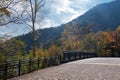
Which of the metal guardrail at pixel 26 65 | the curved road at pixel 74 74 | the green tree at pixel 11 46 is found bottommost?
the curved road at pixel 74 74

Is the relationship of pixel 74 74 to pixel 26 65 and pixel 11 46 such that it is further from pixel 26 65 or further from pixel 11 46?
pixel 11 46

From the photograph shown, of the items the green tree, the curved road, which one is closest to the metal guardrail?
the curved road

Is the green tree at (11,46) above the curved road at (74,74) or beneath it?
above

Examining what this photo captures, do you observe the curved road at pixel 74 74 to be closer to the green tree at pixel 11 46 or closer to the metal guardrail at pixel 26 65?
the metal guardrail at pixel 26 65

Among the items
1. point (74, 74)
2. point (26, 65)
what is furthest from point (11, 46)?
point (26, 65)

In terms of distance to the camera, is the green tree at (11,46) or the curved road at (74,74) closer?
the green tree at (11,46)

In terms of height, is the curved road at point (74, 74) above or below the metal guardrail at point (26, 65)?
below

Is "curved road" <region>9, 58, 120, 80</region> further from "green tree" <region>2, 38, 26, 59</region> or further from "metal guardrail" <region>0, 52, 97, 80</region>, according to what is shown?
"green tree" <region>2, 38, 26, 59</region>

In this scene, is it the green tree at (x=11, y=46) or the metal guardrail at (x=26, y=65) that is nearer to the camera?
the green tree at (x=11, y=46)

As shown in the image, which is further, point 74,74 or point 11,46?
point 74,74

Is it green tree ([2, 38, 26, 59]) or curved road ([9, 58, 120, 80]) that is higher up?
green tree ([2, 38, 26, 59])

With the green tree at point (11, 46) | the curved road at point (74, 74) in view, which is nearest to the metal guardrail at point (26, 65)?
the curved road at point (74, 74)

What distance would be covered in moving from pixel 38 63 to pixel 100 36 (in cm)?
6451

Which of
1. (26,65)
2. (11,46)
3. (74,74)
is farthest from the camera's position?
(26,65)
